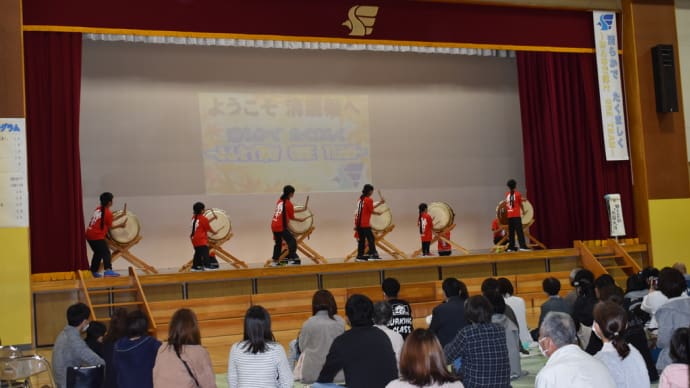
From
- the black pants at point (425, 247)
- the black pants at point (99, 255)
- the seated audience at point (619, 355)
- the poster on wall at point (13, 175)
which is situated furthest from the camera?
the black pants at point (425, 247)

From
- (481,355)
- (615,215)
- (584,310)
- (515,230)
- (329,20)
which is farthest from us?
(615,215)

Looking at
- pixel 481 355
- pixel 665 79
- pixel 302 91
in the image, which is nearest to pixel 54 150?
pixel 302 91

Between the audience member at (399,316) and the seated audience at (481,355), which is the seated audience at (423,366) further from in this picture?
the audience member at (399,316)

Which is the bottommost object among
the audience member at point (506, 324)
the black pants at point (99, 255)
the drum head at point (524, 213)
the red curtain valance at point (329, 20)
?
the audience member at point (506, 324)

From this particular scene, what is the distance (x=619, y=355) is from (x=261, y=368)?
1.63m

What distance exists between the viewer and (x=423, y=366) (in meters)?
2.94

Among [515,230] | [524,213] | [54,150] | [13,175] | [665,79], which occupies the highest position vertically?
[665,79]

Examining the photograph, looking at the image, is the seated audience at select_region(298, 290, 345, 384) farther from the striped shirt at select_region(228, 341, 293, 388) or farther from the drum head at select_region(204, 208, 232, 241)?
the drum head at select_region(204, 208, 232, 241)

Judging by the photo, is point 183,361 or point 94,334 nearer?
point 183,361

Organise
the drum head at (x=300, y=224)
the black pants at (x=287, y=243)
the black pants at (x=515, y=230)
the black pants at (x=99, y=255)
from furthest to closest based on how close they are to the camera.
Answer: the black pants at (x=515, y=230), the drum head at (x=300, y=224), the black pants at (x=287, y=243), the black pants at (x=99, y=255)

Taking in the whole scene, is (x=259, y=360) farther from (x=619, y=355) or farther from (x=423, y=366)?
(x=619, y=355)

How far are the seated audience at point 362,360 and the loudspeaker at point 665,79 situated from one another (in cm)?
980

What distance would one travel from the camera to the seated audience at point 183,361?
384cm

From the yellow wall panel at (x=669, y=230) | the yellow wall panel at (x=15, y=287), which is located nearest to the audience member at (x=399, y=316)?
the yellow wall panel at (x=15, y=287)
